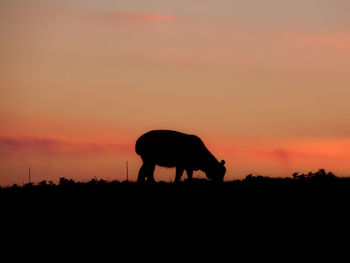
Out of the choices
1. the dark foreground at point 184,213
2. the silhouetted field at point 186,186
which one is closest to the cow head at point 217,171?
the silhouetted field at point 186,186

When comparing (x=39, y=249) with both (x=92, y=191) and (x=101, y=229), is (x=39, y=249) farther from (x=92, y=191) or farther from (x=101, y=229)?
(x=92, y=191)

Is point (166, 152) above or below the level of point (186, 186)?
above

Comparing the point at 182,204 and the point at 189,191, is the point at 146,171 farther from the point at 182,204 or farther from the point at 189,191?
the point at 182,204

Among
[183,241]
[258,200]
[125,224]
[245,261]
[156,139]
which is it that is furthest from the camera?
[156,139]

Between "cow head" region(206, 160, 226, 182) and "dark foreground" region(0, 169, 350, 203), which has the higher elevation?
"cow head" region(206, 160, 226, 182)

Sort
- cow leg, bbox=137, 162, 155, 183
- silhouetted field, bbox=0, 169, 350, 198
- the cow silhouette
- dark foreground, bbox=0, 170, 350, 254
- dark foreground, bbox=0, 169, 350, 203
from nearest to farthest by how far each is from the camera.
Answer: dark foreground, bbox=0, 170, 350, 254 < dark foreground, bbox=0, 169, 350, 203 < silhouetted field, bbox=0, 169, 350, 198 < cow leg, bbox=137, 162, 155, 183 < the cow silhouette

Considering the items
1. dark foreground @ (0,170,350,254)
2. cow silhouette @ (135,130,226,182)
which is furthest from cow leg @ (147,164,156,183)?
dark foreground @ (0,170,350,254)

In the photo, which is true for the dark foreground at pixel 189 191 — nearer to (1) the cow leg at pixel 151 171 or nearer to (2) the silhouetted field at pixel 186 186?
(2) the silhouetted field at pixel 186 186

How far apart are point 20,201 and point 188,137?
1243 cm

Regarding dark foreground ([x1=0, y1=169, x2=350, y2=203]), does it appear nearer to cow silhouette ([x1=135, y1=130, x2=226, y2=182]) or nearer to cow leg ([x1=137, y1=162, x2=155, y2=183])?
cow leg ([x1=137, y1=162, x2=155, y2=183])

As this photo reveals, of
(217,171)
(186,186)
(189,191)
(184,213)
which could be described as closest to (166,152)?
(217,171)

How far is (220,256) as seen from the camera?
53.6ft

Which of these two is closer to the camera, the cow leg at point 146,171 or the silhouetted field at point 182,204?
the silhouetted field at point 182,204

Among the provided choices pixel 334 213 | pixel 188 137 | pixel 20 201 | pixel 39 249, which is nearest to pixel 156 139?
pixel 188 137
